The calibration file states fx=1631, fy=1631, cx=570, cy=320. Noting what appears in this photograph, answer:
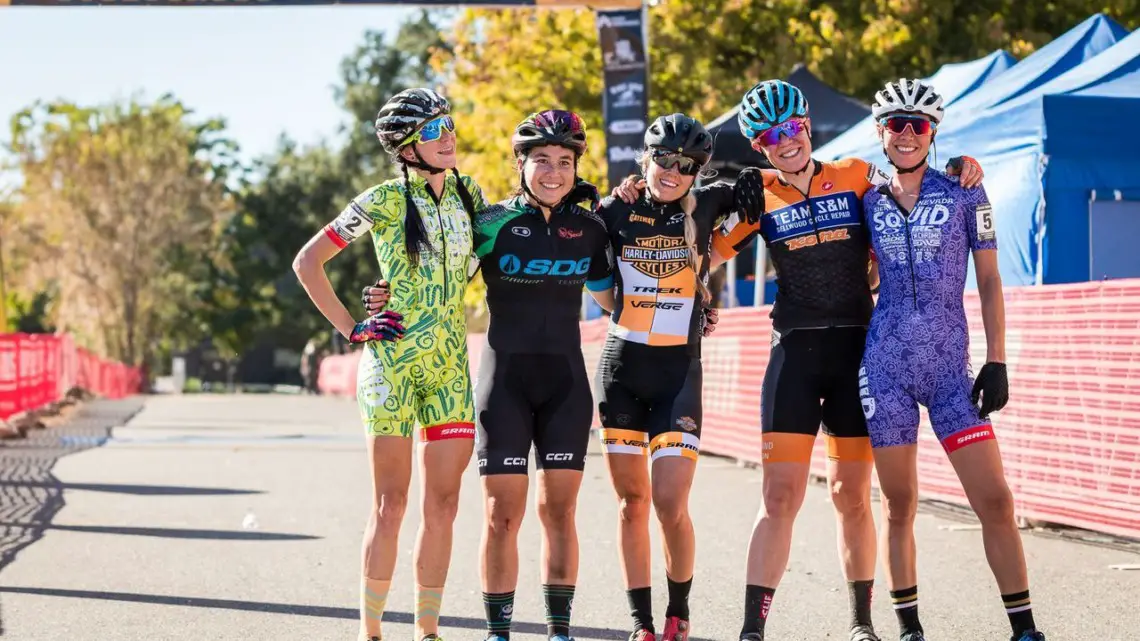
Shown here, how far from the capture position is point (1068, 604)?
827 centimetres

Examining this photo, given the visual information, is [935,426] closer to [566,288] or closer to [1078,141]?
[566,288]

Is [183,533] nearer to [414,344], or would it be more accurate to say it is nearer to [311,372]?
[414,344]

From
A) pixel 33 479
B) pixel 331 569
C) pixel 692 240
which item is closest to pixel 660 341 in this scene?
pixel 692 240

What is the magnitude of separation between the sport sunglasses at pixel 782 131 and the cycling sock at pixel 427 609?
2.29 meters

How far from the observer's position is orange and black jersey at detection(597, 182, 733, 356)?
6.80m

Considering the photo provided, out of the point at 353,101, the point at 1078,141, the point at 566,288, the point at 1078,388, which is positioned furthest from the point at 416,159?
the point at 353,101

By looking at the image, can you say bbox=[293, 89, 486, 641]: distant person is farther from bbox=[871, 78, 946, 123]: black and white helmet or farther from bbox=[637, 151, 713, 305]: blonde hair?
bbox=[871, 78, 946, 123]: black and white helmet

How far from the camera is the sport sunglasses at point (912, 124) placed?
21.9ft

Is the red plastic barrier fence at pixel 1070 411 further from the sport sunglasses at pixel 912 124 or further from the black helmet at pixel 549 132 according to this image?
the black helmet at pixel 549 132

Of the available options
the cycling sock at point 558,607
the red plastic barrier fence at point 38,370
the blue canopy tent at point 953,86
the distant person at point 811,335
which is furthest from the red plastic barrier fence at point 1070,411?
the red plastic barrier fence at point 38,370

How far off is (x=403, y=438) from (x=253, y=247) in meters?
94.2

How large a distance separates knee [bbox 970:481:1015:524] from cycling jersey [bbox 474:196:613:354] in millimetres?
1740

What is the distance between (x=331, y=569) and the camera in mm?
9953

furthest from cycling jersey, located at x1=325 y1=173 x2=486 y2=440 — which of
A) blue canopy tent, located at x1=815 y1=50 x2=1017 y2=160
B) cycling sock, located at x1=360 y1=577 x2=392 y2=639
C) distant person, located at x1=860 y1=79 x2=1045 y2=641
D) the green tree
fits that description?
the green tree
